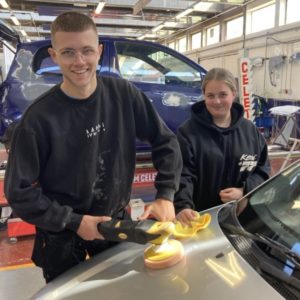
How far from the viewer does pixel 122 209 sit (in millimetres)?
1572

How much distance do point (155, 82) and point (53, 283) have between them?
345cm

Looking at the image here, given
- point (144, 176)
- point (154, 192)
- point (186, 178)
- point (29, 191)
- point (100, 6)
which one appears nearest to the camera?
point (29, 191)

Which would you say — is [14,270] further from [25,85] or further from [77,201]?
[25,85]

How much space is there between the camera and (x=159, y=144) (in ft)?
4.92

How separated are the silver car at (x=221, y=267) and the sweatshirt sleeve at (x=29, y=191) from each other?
215 millimetres

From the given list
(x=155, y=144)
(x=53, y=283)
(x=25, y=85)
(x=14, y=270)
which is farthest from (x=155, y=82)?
(x=53, y=283)

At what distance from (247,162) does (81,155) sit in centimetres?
90

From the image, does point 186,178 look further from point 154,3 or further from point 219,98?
point 154,3

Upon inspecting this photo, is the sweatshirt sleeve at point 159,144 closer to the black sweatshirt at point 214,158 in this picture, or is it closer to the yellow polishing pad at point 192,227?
the yellow polishing pad at point 192,227

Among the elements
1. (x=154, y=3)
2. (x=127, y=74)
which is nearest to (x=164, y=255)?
(x=127, y=74)

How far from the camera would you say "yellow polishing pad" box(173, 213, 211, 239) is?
1.36 metres

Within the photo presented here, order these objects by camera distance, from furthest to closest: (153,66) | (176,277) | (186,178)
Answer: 1. (153,66)
2. (186,178)
3. (176,277)

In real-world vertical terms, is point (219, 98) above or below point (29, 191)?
above

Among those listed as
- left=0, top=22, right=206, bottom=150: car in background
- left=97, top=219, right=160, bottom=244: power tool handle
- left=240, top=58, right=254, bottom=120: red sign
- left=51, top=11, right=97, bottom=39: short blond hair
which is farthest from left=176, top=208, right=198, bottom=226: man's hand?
left=240, top=58, right=254, bottom=120: red sign
